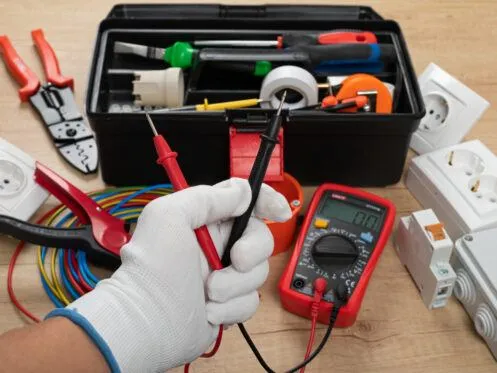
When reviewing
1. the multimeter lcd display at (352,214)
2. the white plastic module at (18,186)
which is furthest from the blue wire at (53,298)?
the multimeter lcd display at (352,214)

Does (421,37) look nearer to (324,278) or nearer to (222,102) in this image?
(222,102)

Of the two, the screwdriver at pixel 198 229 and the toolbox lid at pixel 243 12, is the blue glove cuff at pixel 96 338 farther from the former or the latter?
the toolbox lid at pixel 243 12

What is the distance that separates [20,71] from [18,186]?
0.26 meters

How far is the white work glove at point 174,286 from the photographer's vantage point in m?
0.48

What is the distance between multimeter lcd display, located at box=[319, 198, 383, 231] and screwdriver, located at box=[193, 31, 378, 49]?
0.25m

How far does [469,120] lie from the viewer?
2.72 ft

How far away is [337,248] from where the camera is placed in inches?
27.2

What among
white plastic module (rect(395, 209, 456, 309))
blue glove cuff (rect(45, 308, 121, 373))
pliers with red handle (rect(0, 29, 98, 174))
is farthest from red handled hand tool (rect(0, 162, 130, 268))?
white plastic module (rect(395, 209, 456, 309))

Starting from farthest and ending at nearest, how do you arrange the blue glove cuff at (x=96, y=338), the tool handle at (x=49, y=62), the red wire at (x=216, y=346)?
the tool handle at (x=49, y=62) < the red wire at (x=216, y=346) < the blue glove cuff at (x=96, y=338)

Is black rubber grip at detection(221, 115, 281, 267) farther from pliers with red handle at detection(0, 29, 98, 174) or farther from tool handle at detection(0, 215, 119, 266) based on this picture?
pliers with red handle at detection(0, 29, 98, 174)

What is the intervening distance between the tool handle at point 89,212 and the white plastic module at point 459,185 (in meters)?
0.39

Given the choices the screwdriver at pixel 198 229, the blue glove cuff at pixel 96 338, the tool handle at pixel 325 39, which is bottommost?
the blue glove cuff at pixel 96 338

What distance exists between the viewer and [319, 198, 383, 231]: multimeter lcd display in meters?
0.72

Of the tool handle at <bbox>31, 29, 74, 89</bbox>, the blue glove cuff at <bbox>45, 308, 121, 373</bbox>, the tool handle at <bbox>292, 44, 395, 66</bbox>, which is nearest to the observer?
the blue glove cuff at <bbox>45, 308, 121, 373</bbox>
